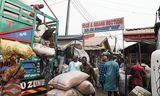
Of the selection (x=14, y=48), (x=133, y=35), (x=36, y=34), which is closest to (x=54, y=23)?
(x=36, y=34)

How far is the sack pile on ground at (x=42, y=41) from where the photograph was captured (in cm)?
423

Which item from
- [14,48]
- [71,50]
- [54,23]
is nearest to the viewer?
[14,48]

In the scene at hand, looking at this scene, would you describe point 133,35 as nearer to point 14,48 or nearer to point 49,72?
point 49,72

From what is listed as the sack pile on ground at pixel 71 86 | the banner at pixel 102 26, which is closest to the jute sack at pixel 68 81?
the sack pile on ground at pixel 71 86

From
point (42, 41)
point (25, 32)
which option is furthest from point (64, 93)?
point (42, 41)

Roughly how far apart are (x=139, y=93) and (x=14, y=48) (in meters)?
2.21

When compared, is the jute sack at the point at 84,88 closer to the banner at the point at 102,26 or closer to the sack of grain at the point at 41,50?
the sack of grain at the point at 41,50

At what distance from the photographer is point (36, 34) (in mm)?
4344

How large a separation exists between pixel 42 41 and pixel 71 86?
1.73 metres

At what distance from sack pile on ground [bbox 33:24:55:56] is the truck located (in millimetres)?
163

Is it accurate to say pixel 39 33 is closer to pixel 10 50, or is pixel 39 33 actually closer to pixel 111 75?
pixel 10 50

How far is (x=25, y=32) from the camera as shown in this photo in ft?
13.0

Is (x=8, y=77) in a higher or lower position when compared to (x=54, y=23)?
lower

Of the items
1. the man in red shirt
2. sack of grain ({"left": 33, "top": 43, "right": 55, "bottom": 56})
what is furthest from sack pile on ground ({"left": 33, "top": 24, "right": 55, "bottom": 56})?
the man in red shirt
